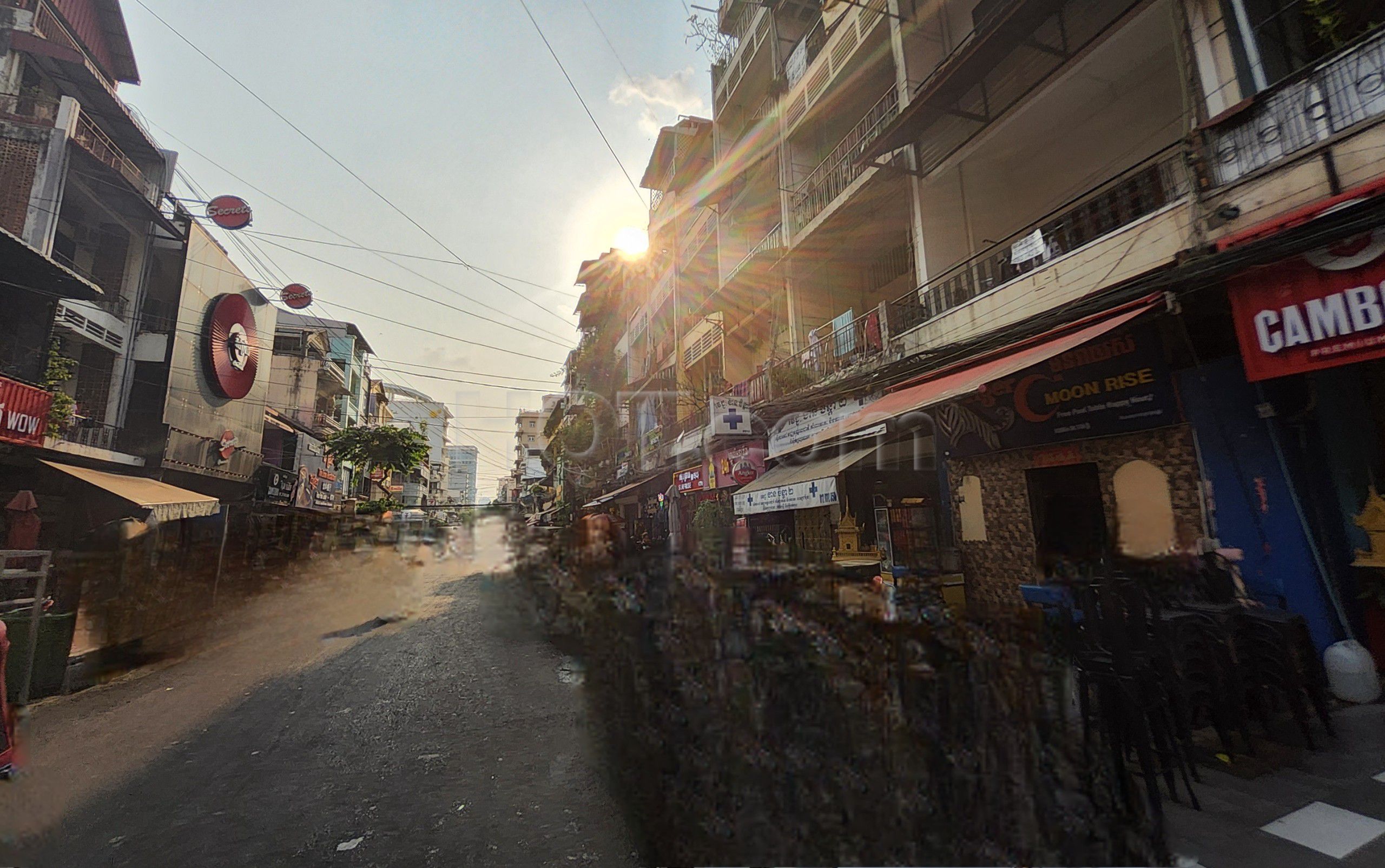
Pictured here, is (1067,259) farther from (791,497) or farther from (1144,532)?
(1144,532)

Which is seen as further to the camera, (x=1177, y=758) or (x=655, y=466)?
(x=655, y=466)

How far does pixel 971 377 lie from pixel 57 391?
17204mm

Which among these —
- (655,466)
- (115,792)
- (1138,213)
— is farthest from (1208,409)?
(655,466)

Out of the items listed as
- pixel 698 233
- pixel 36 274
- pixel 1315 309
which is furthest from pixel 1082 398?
pixel 36 274

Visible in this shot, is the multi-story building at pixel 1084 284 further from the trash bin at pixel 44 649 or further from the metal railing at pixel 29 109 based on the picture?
the metal railing at pixel 29 109

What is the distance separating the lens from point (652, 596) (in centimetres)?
226

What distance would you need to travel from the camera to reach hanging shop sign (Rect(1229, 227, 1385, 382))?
11.9 feet

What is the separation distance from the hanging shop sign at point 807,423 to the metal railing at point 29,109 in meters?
18.0

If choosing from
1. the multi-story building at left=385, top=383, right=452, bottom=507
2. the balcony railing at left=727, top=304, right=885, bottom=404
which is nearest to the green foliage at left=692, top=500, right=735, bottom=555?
the balcony railing at left=727, top=304, right=885, bottom=404

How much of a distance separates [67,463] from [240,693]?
12.3 metres

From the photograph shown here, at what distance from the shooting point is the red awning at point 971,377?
476 centimetres

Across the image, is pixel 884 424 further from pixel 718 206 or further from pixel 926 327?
pixel 718 206

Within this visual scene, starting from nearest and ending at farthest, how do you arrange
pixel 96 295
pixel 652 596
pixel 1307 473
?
pixel 652 596 < pixel 1307 473 < pixel 96 295

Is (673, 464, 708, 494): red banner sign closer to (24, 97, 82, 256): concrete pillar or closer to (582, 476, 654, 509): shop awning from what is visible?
(582, 476, 654, 509): shop awning
